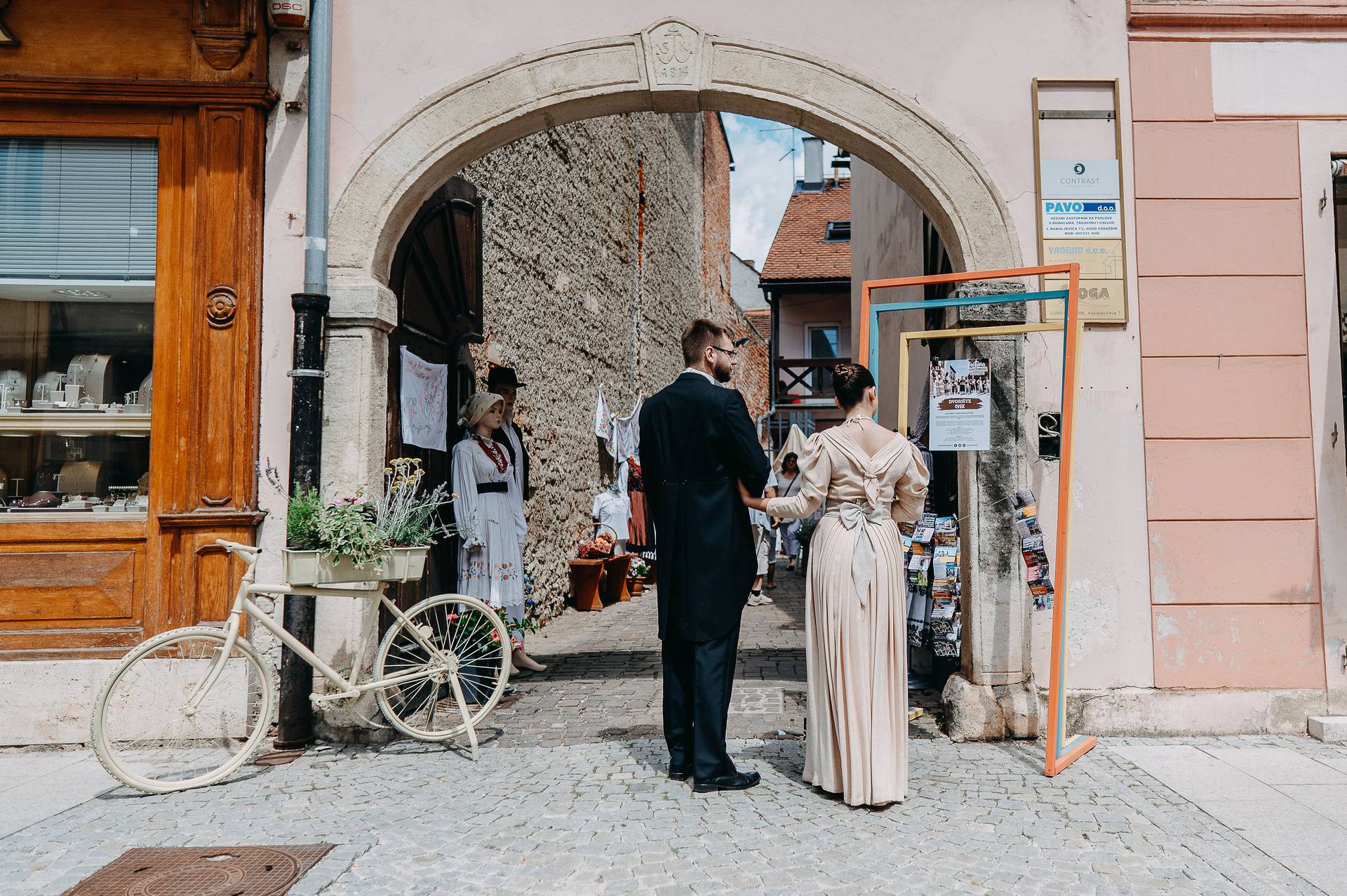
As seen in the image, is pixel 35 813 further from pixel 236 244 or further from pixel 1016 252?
pixel 1016 252

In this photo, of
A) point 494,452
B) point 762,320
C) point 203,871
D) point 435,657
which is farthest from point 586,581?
point 762,320

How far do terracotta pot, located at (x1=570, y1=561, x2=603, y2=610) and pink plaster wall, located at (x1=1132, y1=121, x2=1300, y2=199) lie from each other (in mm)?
6579

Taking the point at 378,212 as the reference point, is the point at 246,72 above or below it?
above

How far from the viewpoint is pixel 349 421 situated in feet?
16.1

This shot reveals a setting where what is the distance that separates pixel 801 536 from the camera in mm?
10859

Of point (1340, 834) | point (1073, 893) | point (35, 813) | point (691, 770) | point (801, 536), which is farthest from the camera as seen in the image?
point (801, 536)

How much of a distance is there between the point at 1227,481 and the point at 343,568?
4256 mm

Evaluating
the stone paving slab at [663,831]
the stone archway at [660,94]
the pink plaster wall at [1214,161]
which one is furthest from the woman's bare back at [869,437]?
the pink plaster wall at [1214,161]

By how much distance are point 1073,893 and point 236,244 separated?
4.60 m

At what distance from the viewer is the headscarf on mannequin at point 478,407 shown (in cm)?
600

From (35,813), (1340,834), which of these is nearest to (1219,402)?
(1340,834)

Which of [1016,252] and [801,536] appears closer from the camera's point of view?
[1016,252]

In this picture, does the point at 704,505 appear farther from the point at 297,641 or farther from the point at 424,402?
the point at 424,402

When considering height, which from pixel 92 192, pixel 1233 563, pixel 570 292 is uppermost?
pixel 570 292
